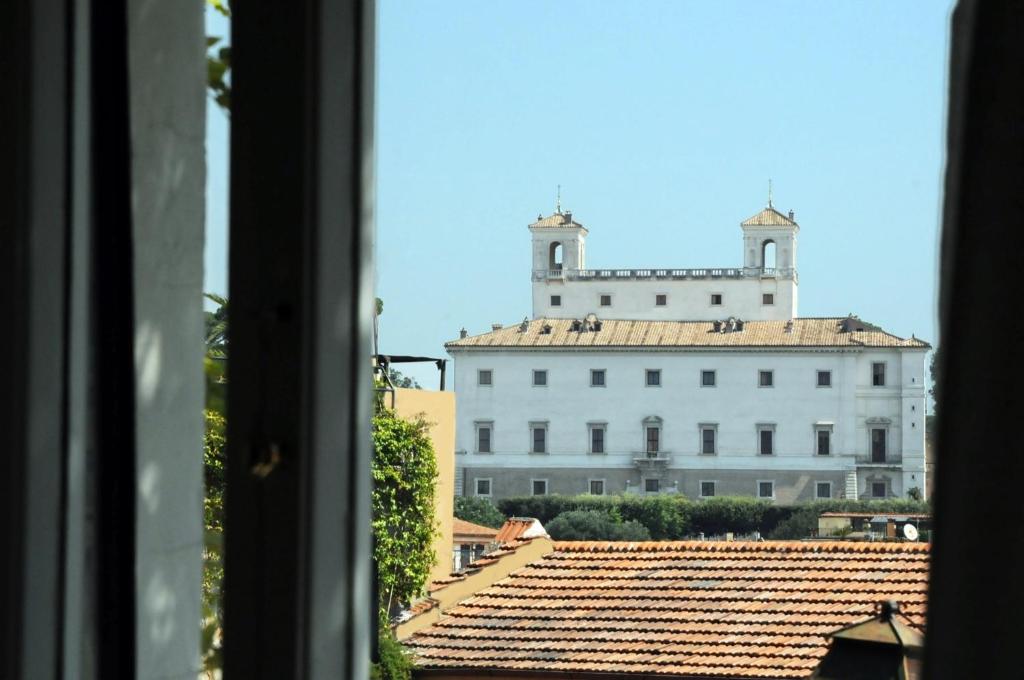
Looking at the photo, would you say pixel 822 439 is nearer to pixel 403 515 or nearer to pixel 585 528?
pixel 585 528

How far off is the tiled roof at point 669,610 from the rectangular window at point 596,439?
14556mm

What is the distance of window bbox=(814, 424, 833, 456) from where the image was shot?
7.27 feet

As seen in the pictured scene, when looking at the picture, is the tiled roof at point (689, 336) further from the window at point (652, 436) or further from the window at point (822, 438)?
the window at point (652, 436)

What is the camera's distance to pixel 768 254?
3.30 feet

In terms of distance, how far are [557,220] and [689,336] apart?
30.6 feet

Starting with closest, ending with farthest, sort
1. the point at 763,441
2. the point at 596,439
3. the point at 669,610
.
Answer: the point at 669,610 → the point at 763,441 → the point at 596,439

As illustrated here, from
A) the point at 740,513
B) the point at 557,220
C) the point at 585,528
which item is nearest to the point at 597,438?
the point at 585,528

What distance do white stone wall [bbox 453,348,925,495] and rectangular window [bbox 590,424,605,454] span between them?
0.17m

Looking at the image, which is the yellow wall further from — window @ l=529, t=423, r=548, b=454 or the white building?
window @ l=529, t=423, r=548, b=454

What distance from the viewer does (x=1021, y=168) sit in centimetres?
52

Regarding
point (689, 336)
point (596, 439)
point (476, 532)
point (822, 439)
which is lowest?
point (596, 439)

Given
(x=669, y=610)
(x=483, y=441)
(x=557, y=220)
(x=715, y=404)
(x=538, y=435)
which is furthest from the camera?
(x=538, y=435)

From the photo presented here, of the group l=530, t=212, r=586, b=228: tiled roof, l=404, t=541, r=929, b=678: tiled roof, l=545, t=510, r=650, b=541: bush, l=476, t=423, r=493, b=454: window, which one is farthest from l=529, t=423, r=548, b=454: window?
l=530, t=212, r=586, b=228: tiled roof

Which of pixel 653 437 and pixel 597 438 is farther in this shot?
Result: pixel 597 438
